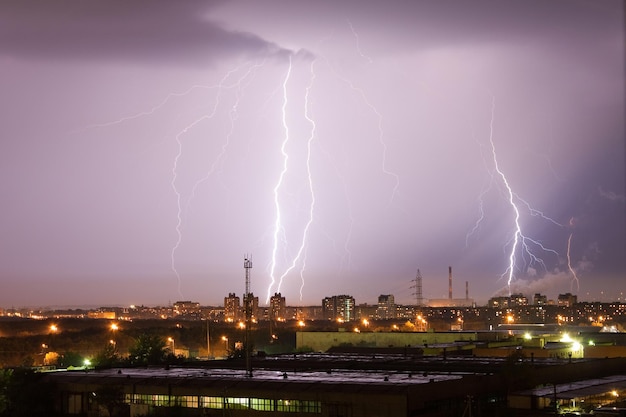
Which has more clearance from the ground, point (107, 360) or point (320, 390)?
point (107, 360)

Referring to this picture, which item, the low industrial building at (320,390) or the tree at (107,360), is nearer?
the low industrial building at (320,390)

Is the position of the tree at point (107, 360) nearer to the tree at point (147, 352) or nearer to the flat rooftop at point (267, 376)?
the tree at point (147, 352)

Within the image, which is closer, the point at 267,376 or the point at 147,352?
the point at 267,376

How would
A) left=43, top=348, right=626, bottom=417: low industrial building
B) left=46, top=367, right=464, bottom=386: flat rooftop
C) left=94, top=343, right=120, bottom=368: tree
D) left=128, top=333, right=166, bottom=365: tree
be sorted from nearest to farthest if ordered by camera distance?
left=43, top=348, right=626, bottom=417: low industrial building
left=46, top=367, right=464, bottom=386: flat rooftop
left=94, top=343, right=120, bottom=368: tree
left=128, top=333, right=166, bottom=365: tree

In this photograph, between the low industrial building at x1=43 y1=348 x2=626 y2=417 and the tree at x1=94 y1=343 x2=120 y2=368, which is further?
the tree at x1=94 y1=343 x2=120 y2=368

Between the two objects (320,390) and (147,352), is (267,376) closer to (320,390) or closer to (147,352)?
(320,390)

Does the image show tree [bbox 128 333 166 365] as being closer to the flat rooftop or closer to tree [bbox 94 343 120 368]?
tree [bbox 94 343 120 368]

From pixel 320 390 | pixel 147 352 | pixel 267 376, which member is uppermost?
pixel 147 352

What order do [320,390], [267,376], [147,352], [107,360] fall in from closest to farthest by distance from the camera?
[320,390], [267,376], [107,360], [147,352]

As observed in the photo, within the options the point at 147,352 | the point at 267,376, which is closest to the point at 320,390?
the point at 267,376

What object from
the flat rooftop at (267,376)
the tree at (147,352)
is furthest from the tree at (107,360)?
the flat rooftop at (267,376)

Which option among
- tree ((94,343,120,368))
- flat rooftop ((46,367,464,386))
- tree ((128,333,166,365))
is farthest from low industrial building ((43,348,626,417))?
tree ((128,333,166,365))
